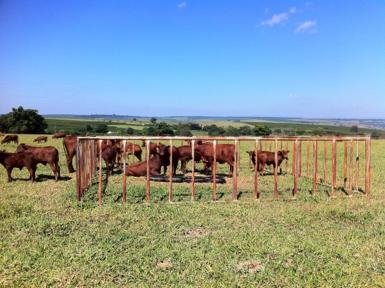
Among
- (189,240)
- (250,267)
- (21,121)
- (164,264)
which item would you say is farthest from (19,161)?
(21,121)

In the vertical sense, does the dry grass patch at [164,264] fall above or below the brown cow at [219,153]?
below

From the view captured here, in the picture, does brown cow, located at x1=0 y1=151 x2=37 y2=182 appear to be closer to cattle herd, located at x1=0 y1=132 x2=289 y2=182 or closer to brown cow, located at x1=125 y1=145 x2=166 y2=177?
cattle herd, located at x1=0 y1=132 x2=289 y2=182

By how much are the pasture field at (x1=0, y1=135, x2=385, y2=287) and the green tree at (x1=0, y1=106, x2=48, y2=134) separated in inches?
2031

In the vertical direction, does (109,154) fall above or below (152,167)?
above

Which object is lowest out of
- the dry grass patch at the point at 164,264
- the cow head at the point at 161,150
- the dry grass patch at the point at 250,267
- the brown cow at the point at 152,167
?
the dry grass patch at the point at 250,267

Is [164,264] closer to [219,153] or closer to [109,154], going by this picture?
[219,153]

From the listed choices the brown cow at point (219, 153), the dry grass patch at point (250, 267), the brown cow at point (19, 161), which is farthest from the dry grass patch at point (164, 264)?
the brown cow at point (219, 153)

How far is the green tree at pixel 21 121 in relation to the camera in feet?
195

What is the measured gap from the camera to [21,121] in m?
60.5

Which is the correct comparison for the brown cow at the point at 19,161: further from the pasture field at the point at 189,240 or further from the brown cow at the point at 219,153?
the brown cow at the point at 219,153

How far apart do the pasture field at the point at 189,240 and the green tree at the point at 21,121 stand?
51589mm

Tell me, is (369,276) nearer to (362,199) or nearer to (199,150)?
(362,199)

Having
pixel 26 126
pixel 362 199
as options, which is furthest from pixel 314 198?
pixel 26 126

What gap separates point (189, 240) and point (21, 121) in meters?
58.7
